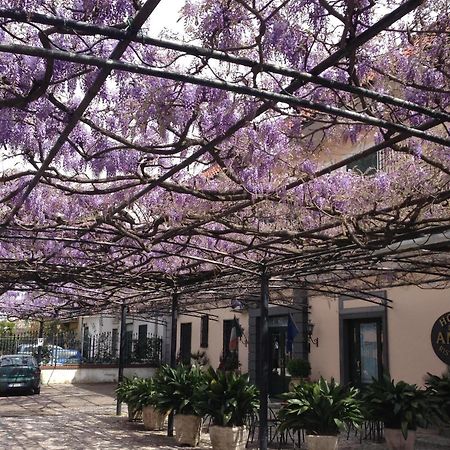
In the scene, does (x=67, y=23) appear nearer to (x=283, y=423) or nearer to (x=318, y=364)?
(x=283, y=423)

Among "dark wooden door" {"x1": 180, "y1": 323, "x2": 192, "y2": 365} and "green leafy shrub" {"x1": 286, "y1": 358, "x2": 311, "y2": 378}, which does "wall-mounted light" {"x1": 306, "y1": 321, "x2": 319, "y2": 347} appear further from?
"dark wooden door" {"x1": 180, "y1": 323, "x2": 192, "y2": 365}

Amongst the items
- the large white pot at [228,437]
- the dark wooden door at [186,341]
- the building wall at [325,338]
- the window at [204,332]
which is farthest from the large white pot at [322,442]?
the dark wooden door at [186,341]

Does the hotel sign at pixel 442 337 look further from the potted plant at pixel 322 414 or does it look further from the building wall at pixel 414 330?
the potted plant at pixel 322 414

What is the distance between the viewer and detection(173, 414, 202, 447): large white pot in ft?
31.3

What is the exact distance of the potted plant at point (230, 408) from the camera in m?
8.57

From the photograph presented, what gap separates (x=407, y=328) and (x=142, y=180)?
8734 millimetres

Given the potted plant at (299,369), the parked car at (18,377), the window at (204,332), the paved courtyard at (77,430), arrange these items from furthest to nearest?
the window at (204,332) → the parked car at (18,377) → the potted plant at (299,369) → the paved courtyard at (77,430)

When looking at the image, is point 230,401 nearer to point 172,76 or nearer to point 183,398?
point 183,398

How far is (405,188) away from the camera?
6125mm

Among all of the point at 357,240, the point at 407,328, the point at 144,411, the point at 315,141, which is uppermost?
the point at 315,141

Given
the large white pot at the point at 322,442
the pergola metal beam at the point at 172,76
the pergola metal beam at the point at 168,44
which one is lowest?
the large white pot at the point at 322,442

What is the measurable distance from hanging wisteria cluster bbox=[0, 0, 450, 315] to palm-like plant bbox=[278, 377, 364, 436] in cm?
188

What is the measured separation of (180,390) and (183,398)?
0.63 ft

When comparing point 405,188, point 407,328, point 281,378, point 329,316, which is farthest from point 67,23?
point 281,378
